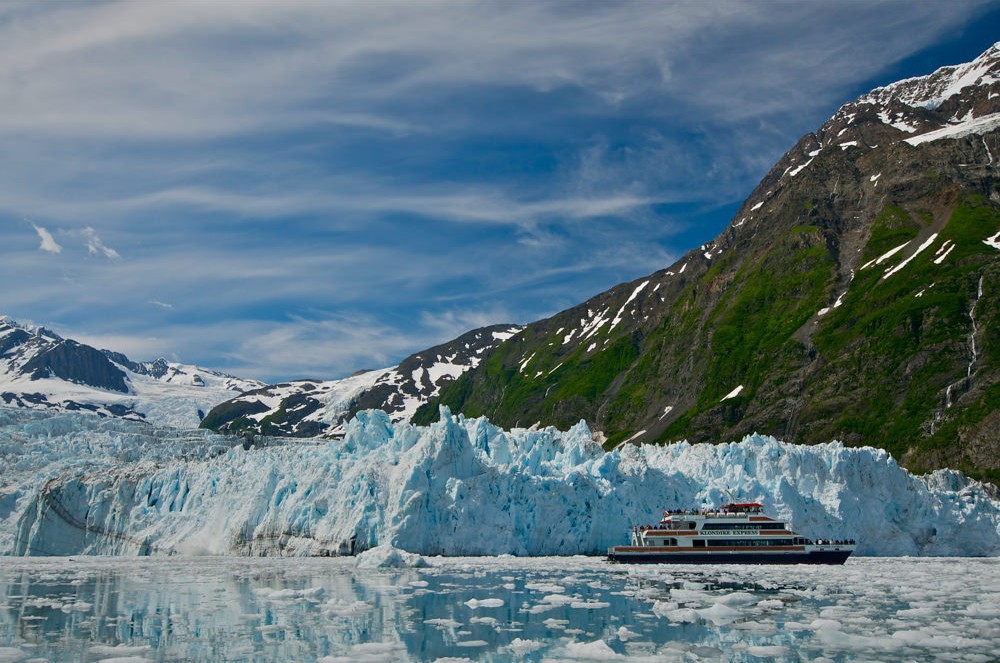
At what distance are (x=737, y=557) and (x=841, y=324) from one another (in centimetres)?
8661

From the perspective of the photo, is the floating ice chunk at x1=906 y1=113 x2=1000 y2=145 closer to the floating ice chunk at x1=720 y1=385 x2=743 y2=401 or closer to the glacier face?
the floating ice chunk at x1=720 y1=385 x2=743 y2=401

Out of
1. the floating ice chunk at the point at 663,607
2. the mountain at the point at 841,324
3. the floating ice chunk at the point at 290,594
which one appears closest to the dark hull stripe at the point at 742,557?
the floating ice chunk at the point at 663,607

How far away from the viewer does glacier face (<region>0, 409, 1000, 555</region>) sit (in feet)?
163

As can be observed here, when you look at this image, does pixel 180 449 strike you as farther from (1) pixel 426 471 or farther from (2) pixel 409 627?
(2) pixel 409 627

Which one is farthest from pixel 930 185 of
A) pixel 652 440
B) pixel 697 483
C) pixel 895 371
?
pixel 697 483

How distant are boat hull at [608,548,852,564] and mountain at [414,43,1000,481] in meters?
46.3

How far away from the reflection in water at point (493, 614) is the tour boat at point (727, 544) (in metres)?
6.13

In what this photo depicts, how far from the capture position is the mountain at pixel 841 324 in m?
102

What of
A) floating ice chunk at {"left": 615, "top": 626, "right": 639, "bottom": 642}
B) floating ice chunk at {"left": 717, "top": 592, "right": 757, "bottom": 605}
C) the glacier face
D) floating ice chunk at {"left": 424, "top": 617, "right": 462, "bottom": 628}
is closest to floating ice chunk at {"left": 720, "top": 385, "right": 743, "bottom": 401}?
the glacier face

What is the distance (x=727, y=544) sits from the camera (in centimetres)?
4812

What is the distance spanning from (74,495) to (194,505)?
8052 mm

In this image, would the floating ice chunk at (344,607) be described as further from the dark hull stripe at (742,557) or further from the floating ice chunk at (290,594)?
the dark hull stripe at (742,557)

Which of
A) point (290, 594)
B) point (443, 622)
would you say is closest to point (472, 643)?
point (443, 622)

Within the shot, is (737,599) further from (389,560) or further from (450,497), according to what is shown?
(450,497)
